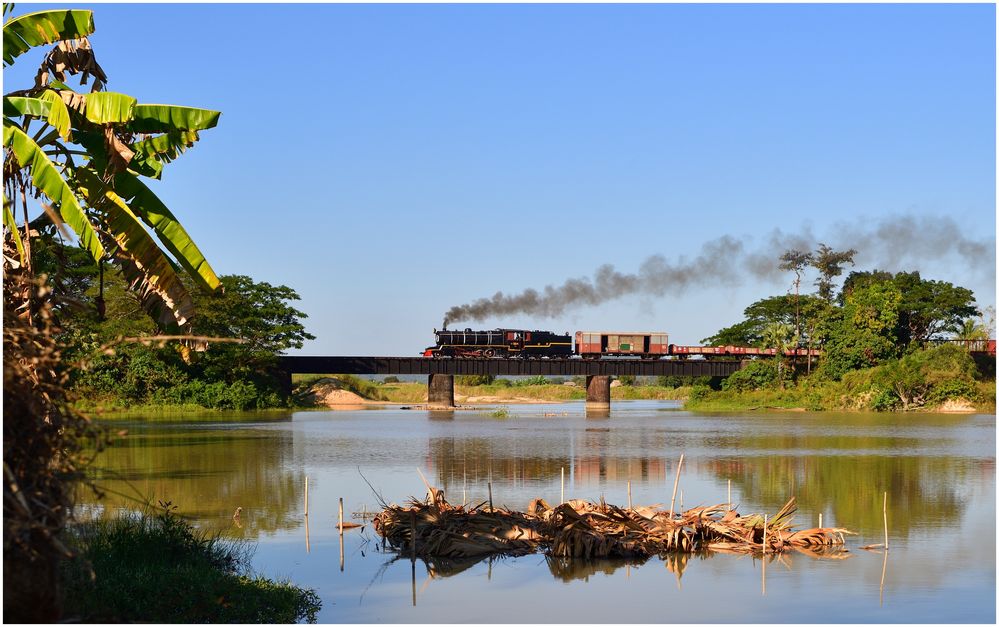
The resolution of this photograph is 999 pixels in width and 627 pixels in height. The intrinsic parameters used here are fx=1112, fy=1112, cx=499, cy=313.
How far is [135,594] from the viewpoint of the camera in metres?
12.2

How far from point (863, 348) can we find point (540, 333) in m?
23.1

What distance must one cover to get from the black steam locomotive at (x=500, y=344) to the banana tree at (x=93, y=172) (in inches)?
2577

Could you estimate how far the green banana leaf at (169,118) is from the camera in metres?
15.7

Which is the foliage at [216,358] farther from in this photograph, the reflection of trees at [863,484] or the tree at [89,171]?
the tree at [89,171]

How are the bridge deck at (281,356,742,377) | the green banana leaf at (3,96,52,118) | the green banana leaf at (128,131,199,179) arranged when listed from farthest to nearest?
the bridge deck at (281,356,742,377) < the green banana leaf at (128,131,199,179) < the green banana leaf at (3,96,52,118)

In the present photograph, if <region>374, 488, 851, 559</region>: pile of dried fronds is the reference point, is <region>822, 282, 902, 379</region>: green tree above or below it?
above

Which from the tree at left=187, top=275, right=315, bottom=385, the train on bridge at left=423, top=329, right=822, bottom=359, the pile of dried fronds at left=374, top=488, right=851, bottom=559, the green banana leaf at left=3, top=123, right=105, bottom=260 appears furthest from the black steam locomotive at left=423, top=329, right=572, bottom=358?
the green banana leaf at left=3, top=123, right=105, bottom=260

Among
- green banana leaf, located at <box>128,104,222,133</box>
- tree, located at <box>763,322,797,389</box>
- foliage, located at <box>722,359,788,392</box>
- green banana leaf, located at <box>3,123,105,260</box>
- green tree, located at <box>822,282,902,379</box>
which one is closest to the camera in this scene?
green banana leaf, located at <box>3,123,105,260</box>

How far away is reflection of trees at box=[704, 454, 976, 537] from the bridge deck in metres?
45.1

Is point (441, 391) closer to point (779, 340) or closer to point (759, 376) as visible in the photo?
point (759, 376)

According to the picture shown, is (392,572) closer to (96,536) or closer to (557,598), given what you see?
(557,598)

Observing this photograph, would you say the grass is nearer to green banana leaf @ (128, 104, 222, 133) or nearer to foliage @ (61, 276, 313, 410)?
green banana leaf @ (128, 104, 222, 133)

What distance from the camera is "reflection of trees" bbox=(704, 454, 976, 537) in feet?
73.6

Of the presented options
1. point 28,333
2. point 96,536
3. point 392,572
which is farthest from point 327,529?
point 28,333
